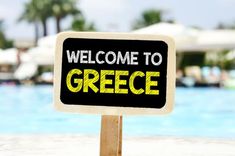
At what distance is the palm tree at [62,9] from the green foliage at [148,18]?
862cm

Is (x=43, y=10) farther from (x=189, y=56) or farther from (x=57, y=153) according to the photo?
(x=57, y=153)

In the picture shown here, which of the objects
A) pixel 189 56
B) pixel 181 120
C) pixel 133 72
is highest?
pixel 189 56

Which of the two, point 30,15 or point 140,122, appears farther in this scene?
point 30,15

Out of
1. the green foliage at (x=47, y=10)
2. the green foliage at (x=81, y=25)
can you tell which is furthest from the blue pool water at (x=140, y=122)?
the green foliage at (x=47, y=10)

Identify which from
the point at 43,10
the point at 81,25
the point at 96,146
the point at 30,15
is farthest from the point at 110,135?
the point at 30,15

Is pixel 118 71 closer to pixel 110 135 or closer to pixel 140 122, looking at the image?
pixel 110 135

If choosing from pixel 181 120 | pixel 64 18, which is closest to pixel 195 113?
pixel 181 120

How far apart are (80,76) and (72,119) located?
10439mm

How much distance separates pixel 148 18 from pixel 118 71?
52.7m

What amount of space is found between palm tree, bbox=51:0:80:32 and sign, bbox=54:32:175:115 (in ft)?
184

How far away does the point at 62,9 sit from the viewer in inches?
2346

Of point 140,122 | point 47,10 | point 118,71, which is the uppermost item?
point 47,10

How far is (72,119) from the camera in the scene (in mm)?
13016

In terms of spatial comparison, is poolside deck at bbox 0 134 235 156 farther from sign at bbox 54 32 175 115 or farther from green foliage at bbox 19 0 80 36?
green foliage at bbox 19 0 80 36
